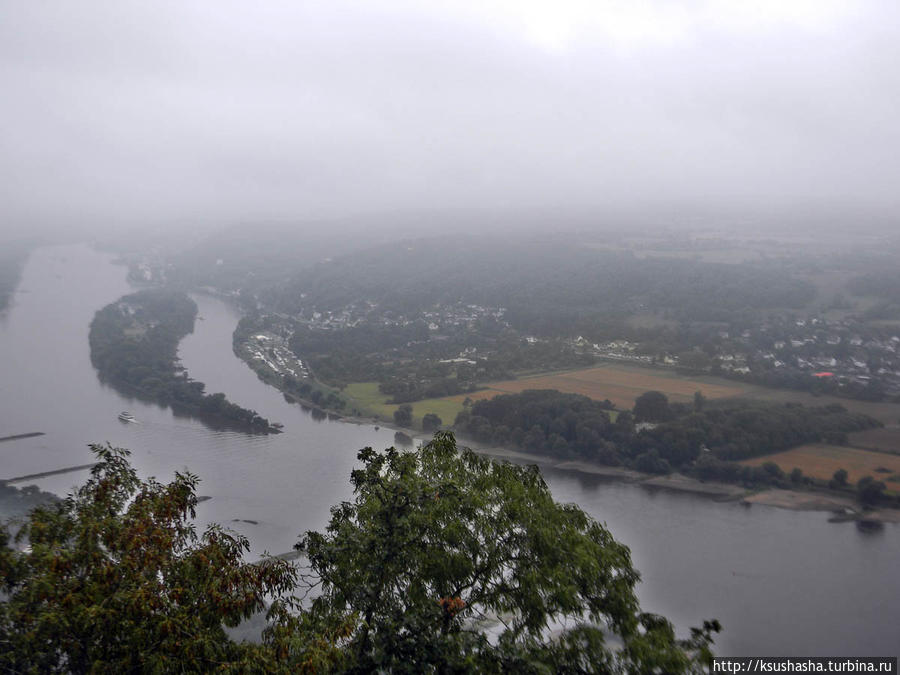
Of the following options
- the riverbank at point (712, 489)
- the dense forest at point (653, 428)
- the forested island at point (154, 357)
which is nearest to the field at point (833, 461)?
the dense forest at point (653, 428)

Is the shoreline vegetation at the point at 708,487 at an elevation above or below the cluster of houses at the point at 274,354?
above

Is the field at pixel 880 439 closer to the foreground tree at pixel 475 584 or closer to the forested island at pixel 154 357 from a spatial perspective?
the foreground tree at pixel 475 584

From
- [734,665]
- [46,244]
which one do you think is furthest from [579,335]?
[46,244]

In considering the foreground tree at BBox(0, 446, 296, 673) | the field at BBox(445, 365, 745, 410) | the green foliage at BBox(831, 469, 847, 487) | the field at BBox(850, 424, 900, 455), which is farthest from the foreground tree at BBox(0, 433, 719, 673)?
the field at BBox(445, 365, 745, 410)

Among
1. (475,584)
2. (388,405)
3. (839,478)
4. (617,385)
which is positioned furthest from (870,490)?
(475,584)

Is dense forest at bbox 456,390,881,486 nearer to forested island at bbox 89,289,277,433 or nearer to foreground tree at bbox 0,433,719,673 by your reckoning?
forested island at bbox 89,289,277,433

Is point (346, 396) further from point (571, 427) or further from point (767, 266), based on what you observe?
point (767, 266)
